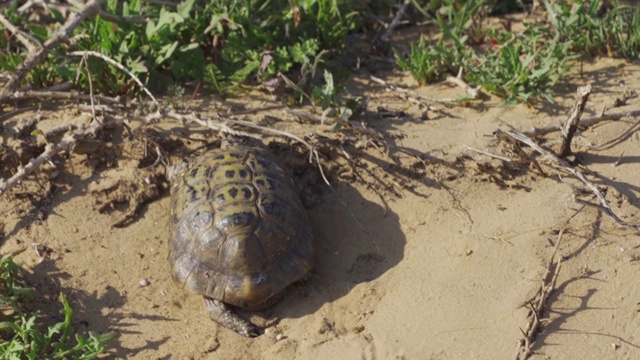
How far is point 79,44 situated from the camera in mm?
6031

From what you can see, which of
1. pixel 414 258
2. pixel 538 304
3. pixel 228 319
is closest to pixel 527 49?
pixel 414 258

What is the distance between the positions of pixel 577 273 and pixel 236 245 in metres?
2.02

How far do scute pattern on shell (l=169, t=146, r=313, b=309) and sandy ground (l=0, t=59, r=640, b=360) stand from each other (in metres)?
0.22

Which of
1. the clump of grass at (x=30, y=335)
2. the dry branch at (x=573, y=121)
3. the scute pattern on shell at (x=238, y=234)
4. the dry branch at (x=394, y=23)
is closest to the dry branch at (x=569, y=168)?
the dry branch at (x=573, y=121)

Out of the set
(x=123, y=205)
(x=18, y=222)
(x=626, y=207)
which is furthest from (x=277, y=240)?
(x=626, y=207)

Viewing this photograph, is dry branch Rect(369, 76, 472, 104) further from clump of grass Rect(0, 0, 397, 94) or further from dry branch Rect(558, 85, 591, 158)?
dry branch Rect(558, 85, 591, 158)

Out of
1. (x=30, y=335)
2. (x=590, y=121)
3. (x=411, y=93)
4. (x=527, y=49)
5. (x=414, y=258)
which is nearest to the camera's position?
(x=30, y=335)

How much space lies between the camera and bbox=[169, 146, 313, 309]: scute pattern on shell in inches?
189

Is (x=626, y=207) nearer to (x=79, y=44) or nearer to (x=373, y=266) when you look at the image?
(x=373, y=266)

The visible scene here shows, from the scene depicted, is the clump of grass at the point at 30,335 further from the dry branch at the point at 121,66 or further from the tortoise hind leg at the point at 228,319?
the dry branch at the point at 121,66

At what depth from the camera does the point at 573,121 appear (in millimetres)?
5184

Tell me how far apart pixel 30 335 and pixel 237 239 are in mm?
1251

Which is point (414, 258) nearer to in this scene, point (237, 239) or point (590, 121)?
point (237, 239)

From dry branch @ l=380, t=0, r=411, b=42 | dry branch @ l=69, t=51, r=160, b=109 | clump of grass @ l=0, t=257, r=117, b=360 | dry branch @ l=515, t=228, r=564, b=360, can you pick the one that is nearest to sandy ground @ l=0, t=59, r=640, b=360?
dry branch @ l=515, t=228, r=564, b=360
